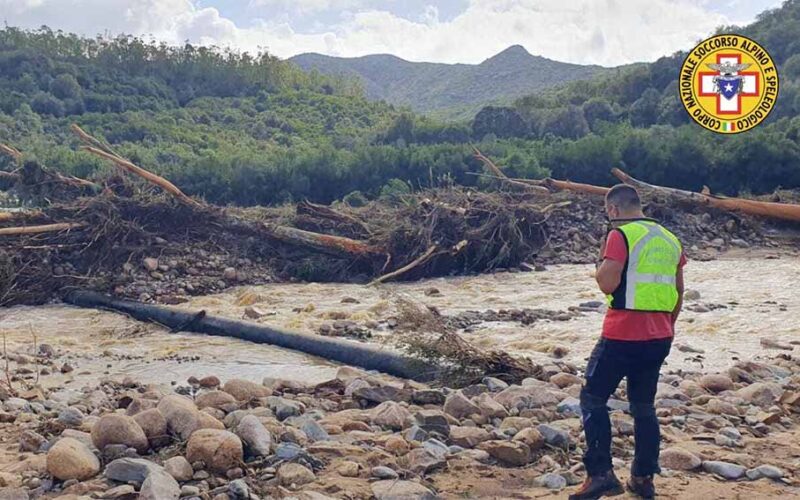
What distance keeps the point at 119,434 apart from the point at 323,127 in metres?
43.9

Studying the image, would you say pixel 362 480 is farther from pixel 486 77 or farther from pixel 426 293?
pixel 486 77

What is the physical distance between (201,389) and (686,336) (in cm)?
494

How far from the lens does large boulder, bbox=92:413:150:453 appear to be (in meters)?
4.16

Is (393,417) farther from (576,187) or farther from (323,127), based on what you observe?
(323,127)

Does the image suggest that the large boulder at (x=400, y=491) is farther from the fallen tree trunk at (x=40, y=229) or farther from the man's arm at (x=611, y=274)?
the fallen tree trunk at (x=40, y=229)

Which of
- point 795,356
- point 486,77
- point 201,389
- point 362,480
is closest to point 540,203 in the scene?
point 795,356

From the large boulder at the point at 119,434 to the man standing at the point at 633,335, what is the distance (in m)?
2.11

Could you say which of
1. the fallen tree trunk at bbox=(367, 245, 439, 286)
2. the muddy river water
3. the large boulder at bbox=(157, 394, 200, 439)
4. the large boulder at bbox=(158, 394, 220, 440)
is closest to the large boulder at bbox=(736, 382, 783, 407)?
the muddy river water

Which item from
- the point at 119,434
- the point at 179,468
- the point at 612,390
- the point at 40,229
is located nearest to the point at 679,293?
the point at 612,390

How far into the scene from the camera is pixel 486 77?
271ft

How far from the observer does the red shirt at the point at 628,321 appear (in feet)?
12.3

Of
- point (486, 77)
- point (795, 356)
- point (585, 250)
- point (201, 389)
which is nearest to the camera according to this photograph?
point (201, 389)

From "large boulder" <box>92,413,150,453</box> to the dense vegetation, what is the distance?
12321mm

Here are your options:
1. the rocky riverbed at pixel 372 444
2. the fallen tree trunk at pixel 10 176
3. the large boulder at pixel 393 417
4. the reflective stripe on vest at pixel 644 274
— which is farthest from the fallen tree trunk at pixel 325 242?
the reflective stripe on vest at pixel 644 274
